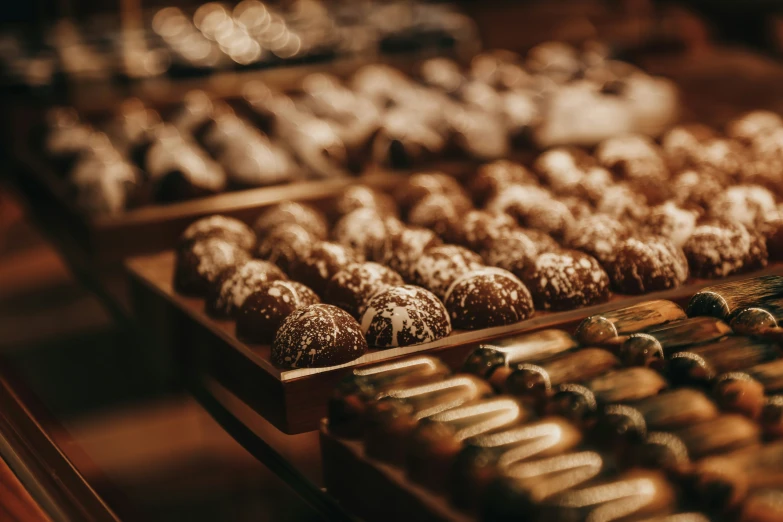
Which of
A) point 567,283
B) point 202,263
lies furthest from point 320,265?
point 567,283

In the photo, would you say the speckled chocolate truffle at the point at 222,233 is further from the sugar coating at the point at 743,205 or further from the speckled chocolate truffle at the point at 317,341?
the sugar coating at the point at 743,205

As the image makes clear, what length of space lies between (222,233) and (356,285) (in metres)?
0.44

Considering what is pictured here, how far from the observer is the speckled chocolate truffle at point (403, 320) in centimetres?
144

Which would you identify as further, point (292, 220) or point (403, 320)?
point (292, 220)

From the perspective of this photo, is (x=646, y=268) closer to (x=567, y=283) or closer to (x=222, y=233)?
(x=567, y=283)

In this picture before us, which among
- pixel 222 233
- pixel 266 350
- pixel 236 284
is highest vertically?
pixel 222 233

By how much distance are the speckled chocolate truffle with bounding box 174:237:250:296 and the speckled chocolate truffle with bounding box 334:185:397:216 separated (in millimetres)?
349

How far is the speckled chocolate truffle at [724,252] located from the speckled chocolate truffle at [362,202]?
677 millimetres

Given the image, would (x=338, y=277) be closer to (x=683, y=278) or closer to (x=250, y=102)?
(x=683, y=278)

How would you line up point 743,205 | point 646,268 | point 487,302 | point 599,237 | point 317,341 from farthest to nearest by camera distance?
point 743,205 < point 599,237 < point 646,268 < point 487,302 < point 317,341

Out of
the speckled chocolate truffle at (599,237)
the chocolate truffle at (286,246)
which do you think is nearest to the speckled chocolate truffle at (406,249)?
the chocolate truffle at (286,246)

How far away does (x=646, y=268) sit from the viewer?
1.61 metres

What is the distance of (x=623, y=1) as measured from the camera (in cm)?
451

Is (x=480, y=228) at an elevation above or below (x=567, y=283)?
above
